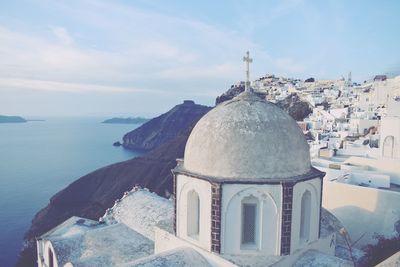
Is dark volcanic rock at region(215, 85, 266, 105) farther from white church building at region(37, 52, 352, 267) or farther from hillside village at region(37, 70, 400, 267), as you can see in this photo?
white church building at region(37, 52, 352, 267)

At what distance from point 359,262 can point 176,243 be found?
192 inches

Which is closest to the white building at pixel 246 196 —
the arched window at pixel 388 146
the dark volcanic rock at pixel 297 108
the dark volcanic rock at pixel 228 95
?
the arched window at pixel 388 146

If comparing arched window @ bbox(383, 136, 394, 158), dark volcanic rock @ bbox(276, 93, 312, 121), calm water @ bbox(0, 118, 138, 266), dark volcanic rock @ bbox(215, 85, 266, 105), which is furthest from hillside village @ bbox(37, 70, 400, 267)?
dark volcanic rock @ bbox(215, 85, 266, 105)

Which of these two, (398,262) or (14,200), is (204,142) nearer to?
(398,262)

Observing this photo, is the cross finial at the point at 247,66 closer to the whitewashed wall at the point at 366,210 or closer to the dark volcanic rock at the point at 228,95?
the whitewashed wall at the point at 366,210

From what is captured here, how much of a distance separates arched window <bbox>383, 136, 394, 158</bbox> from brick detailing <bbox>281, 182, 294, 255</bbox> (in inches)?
642

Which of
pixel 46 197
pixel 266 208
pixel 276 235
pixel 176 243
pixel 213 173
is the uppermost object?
pixel 213 173

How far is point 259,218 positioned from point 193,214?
5.50ft

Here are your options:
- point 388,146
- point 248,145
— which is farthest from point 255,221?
point 388,146

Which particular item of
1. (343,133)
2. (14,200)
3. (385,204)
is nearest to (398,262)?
(385,204)

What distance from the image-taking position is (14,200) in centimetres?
4225

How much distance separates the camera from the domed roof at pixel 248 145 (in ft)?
24.7

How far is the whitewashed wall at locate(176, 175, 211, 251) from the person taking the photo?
7.74 m

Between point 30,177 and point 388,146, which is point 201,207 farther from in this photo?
point 30,177
